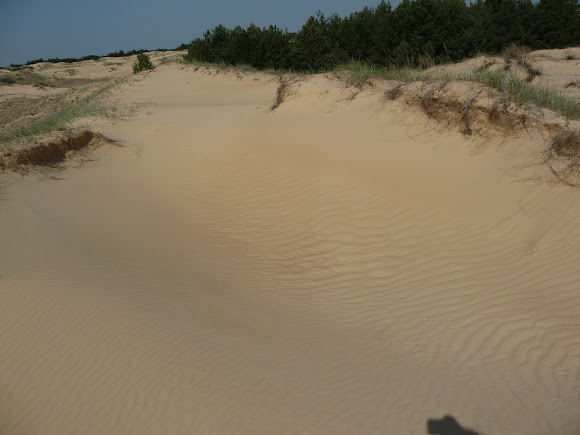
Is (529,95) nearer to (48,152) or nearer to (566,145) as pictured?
(566,145)

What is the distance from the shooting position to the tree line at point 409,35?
20438mm

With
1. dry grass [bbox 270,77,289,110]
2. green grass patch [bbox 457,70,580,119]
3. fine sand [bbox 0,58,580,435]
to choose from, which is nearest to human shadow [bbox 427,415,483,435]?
fine sand [bbox 0,58,580,435]

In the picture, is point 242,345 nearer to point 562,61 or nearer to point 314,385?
point 314,385

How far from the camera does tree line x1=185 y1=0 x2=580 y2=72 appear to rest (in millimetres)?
20438

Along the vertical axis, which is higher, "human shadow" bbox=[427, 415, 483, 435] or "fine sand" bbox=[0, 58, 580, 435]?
"fine sand" bbox=[0, 58, 580, 435]

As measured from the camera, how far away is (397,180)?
696 centimetres

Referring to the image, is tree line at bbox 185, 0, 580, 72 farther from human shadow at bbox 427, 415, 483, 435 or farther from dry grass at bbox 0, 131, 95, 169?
human shadow at bbox 427, 415, 483, 435

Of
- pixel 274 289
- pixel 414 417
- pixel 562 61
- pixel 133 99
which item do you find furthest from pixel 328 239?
pixel 562 61

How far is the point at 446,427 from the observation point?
2.97m

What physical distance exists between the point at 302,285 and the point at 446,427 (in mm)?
2660

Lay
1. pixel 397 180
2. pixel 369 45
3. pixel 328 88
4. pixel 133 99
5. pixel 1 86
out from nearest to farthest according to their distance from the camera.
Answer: pixel 397 180, pixel 328 88, pixel 133 99, pixel 369 45, pixel 1 86

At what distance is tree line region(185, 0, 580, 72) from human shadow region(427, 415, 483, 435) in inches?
723

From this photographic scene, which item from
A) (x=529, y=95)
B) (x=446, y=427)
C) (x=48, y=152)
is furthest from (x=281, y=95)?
(x=446, y=427)

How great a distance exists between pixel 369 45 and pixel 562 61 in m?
9.71
